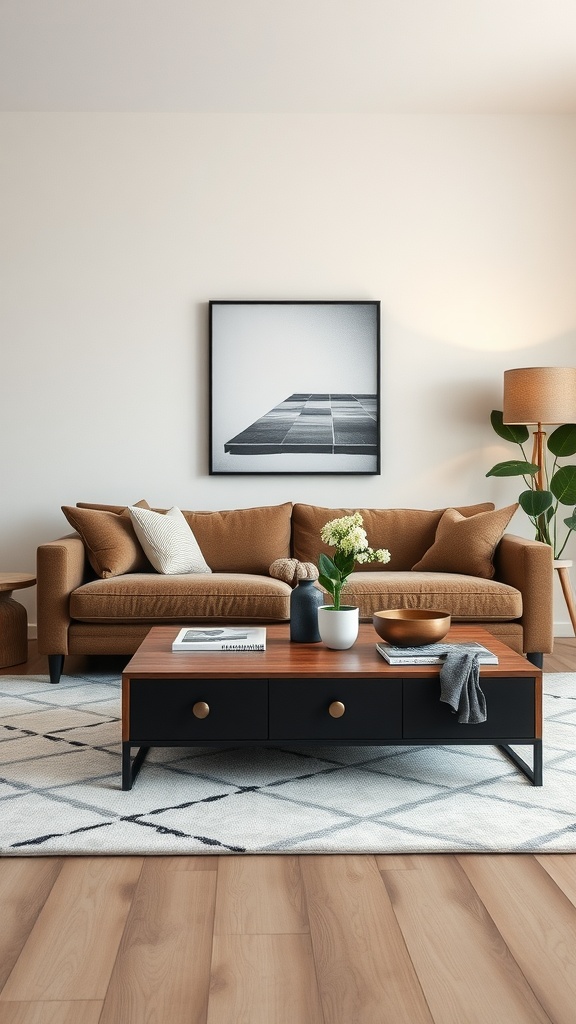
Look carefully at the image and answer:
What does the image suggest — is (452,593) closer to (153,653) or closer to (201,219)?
(153,653)

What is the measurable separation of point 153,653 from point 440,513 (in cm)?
236

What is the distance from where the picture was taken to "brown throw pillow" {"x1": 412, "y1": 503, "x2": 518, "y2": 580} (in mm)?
4316

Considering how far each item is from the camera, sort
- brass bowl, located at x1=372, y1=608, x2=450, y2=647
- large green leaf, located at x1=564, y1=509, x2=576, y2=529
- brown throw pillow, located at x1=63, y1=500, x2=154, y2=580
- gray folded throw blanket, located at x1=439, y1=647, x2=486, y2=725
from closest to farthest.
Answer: gray folded throw blanket, located at x1=439, y1=647, x2=486, y2=725, brass bowl, located at x1=372, y1=608, x2=450, y2=647, brown throw pillow, located at x1=63, y1=500, x2=154, y2=580, large green leaf, located at x1=564, y1=509, x2=576, y2=529

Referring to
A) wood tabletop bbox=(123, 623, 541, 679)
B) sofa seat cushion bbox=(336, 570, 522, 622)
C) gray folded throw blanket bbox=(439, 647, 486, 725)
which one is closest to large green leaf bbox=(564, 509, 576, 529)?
sofa seat cushion bbox=(336, 570, 522, 622)

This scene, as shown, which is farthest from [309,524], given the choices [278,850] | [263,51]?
[278,850]

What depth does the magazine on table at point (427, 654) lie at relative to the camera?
2.66 metres

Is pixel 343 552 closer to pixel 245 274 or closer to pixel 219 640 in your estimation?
pixel 219 640

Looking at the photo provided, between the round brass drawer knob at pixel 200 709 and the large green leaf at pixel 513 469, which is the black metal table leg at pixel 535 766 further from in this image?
the large green leaf at pixel 513 469

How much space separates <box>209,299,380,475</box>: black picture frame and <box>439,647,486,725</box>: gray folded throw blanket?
2.68 meters

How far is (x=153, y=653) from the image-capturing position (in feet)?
9.30

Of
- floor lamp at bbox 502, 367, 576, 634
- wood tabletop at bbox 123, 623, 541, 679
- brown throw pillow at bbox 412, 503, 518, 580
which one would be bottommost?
wood tabletop at bbox 123, 623, 541, 679

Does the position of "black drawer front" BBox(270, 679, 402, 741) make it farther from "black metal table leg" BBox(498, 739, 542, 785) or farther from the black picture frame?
the black picture frame

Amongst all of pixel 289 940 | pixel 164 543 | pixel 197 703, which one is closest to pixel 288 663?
pixel 197 703

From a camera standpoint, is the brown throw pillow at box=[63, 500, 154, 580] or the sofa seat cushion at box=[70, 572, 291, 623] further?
the brown throw pillow at box=[63, 500, 154, 580]
